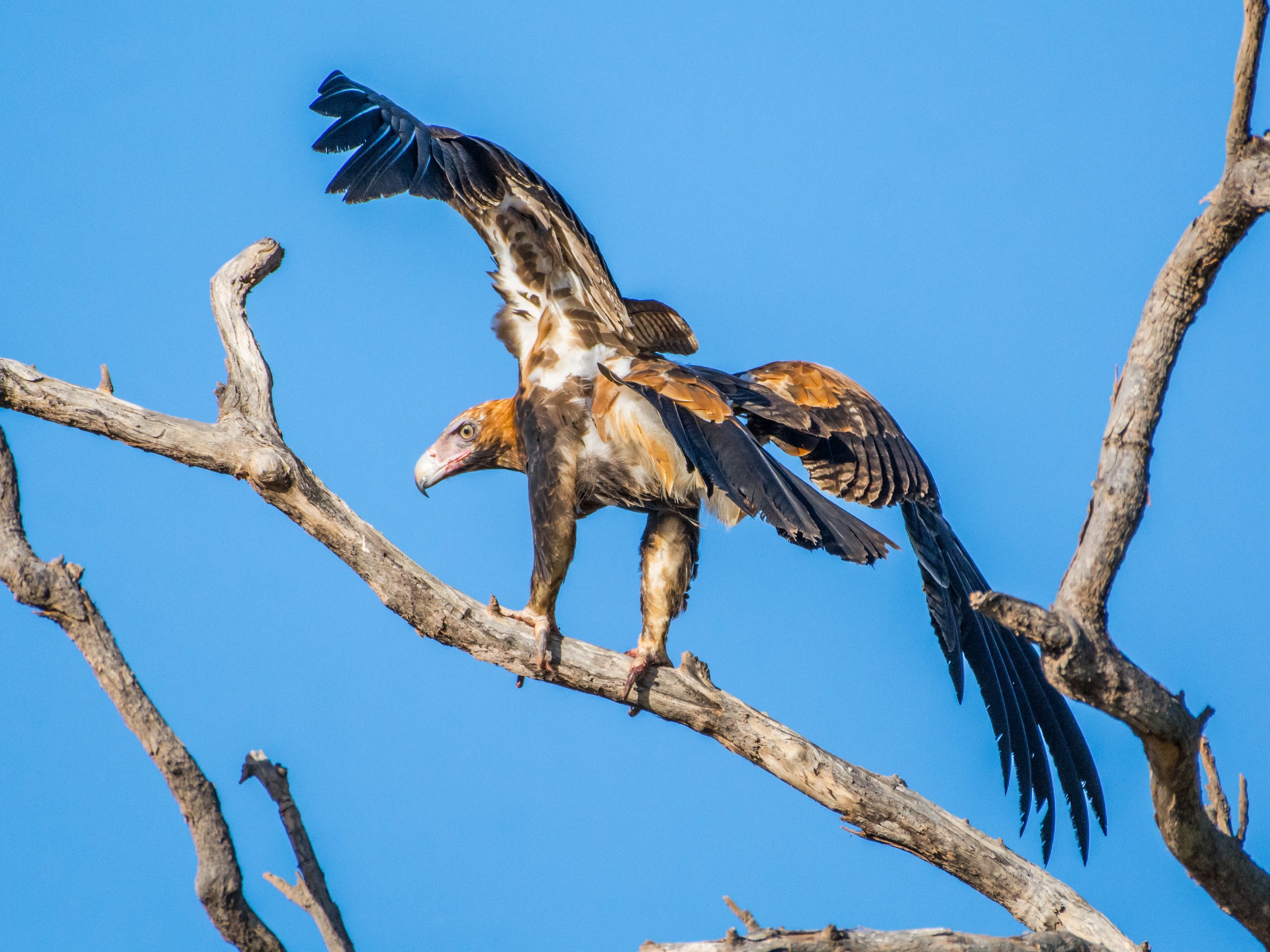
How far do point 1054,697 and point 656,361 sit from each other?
5.56 feet

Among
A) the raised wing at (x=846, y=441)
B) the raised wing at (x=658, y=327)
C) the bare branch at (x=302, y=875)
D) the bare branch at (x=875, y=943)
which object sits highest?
the raised wing at (x=658, y=327)

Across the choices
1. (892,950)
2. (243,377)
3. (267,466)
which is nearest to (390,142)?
(243,377)

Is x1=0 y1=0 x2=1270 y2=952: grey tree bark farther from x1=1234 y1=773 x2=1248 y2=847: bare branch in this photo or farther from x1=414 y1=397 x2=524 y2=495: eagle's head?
x1=414 y1=397 x2=524 y2=495: eagle's head

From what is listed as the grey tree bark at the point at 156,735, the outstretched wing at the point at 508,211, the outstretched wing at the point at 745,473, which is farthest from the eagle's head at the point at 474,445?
the grey tree bark at the point at 156,735

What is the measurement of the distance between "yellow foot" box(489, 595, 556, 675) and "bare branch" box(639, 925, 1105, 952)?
43.5 inches

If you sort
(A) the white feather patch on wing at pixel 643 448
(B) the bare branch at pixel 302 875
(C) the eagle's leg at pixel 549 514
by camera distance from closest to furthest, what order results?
(B) the bare branch at pixel 302 875
(C) the eagle's leg at pixel 549 514
(A) the white feather patch on wing at pixel 643 448

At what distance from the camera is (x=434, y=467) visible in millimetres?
4348

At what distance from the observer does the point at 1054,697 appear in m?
3.67

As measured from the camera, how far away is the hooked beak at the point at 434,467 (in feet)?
14.2

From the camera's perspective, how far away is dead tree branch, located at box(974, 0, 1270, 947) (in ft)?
7.18

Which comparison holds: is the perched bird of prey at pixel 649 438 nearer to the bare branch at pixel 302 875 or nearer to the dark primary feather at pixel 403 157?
the dark primary feather at pixel 403 157

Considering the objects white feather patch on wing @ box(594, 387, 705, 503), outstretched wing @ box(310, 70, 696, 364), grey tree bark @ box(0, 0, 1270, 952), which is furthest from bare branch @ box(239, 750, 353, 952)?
outstretched wing @ box(310, 70, 696, 364)

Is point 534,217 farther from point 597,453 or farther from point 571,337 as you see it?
point 597,453

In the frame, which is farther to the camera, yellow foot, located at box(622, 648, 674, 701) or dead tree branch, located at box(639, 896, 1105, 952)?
yellow foot, located at box(622, 648, 674, 701)
